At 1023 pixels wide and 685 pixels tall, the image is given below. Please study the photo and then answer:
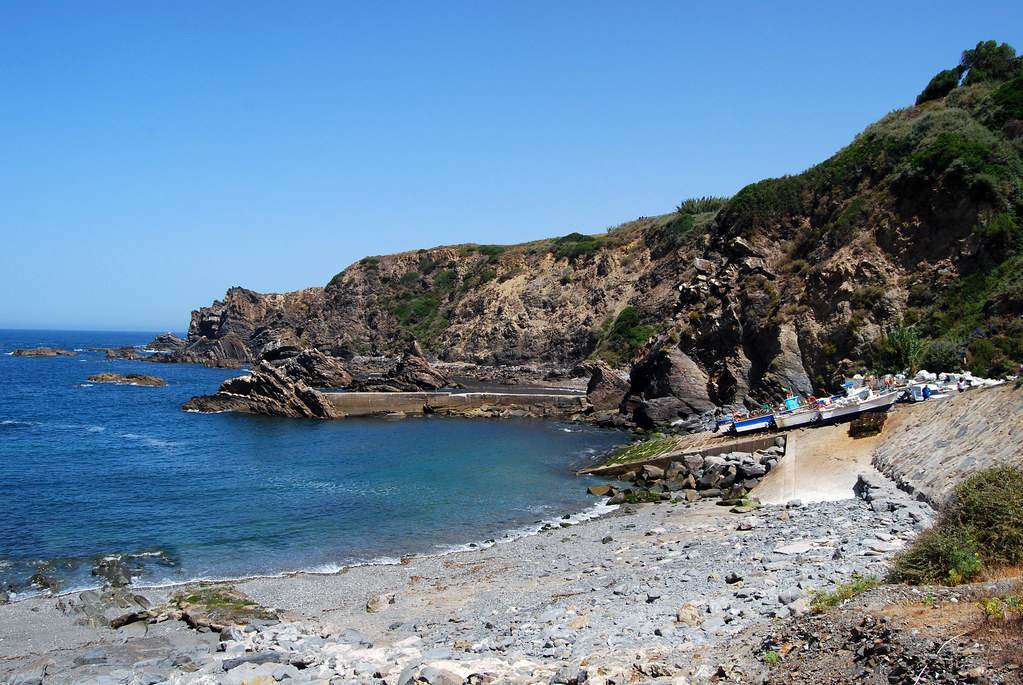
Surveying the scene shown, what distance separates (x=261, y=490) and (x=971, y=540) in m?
22.2

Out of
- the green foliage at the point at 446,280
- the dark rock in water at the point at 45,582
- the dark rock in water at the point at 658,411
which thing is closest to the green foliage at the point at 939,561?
the dark rock in water at the point at 45,582

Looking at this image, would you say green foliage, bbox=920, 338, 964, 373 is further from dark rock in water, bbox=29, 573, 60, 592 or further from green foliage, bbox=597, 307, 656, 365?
green foliage, bbox=597, 307, 656, 365

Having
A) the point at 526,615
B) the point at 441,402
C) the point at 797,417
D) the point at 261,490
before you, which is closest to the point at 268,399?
the point at 441,402

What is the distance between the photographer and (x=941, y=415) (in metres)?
18.8

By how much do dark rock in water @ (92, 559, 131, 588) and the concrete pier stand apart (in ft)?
96.0

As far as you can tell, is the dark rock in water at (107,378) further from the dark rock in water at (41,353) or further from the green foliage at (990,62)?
the green foliage at (990,62)

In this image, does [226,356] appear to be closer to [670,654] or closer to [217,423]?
[217,423]

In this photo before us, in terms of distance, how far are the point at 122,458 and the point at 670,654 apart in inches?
1140

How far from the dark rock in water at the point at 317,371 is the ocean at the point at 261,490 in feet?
39.7

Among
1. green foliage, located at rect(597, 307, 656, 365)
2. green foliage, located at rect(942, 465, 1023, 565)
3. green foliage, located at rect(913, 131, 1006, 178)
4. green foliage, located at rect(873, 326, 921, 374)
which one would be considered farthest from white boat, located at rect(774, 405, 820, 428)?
green foliage, located at rect(597, 307, 656, 365)

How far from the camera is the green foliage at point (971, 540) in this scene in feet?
26.0

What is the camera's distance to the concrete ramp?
60.3 feet

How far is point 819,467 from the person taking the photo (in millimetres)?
19906

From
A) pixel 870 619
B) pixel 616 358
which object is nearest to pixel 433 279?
pixel 616 358
